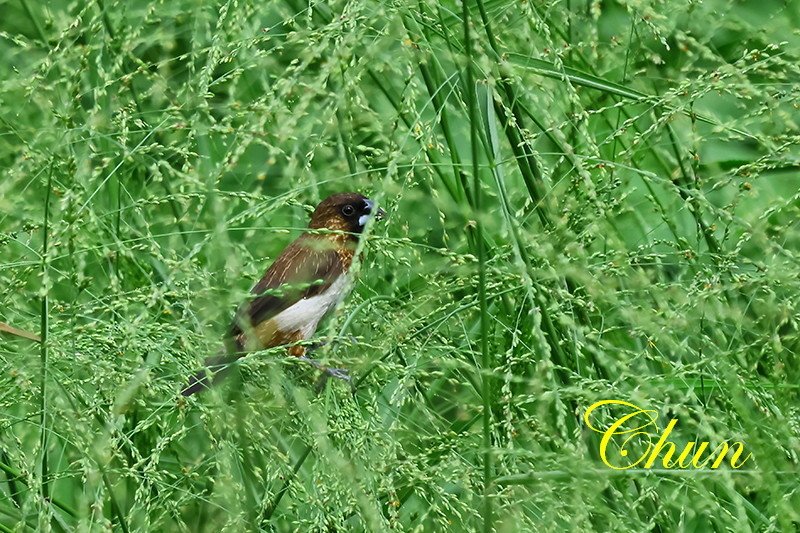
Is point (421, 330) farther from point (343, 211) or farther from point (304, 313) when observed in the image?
point (343, 211)

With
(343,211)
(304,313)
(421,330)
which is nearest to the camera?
(421,330)

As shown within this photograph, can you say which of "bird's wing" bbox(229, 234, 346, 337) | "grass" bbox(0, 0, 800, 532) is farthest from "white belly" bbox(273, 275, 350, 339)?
"grass" bbox(0, 0, 800, 532)

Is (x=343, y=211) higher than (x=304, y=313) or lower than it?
higher

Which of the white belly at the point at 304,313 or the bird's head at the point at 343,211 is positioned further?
the bird's head at the point at 343,211

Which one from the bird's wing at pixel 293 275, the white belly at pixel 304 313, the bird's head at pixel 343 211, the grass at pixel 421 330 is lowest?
the white belly at pixel 304 313

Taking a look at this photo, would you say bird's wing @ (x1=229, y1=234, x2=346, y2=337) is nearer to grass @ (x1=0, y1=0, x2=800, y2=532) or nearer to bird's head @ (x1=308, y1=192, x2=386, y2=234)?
bird's head @ (x1=308, y1=192, x2=386, y2=234)

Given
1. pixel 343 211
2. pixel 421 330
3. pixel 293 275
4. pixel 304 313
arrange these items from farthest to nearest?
pixel 343 211, pixel 304 313, pixel 293 275, pixel 421 330

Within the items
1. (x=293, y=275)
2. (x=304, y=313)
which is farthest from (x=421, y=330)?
(x=304, y=313)

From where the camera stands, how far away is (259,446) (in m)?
2.39

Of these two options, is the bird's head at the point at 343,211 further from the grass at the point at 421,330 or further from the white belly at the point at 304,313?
the grass at the point at 421,330

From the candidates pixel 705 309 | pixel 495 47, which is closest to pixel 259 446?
pixel 705 309

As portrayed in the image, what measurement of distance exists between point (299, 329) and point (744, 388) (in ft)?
6.28

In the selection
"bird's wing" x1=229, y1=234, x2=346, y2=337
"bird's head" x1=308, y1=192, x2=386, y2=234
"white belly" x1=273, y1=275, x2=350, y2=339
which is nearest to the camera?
"bird's wing" x1=229, y1=234, x2=346, y2=337

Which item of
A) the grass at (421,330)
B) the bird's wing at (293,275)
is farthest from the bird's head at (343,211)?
the grass at (421,330)
